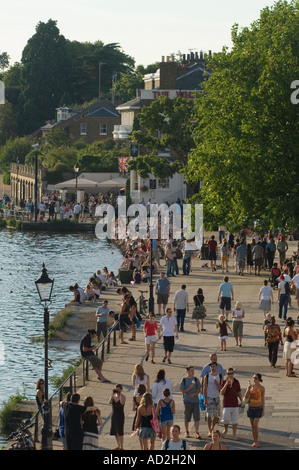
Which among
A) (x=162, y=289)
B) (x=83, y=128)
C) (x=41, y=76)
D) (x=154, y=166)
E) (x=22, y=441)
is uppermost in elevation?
(x=41, y=76)

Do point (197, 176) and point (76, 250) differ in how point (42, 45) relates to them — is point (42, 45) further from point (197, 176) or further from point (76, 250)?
point (197, 176)

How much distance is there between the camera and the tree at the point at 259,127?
4244 cm

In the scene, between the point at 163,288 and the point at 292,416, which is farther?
the point at 163,288

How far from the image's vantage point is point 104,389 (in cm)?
2708

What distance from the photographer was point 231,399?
2159 centimetres

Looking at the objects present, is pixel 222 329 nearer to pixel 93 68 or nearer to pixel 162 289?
pixel 162 289

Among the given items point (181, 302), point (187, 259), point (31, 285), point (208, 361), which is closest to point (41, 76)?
point (31, 285)

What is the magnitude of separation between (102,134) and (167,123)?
49.8 m

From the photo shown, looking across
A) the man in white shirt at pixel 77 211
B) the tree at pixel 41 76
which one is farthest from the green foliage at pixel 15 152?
the man in white shirt at pixel 77 211

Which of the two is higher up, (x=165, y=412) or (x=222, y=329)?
(x=222, y=329)

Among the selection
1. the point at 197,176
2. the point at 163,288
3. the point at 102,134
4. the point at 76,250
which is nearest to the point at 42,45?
the point at 102,134

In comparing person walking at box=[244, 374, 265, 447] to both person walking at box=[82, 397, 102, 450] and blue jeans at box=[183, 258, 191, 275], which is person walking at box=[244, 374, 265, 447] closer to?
person walking at box=[82, 397, 102, 450]

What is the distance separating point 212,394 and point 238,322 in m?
8.95

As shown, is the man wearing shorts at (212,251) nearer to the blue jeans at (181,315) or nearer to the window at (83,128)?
the blue jeans at (181,315)
